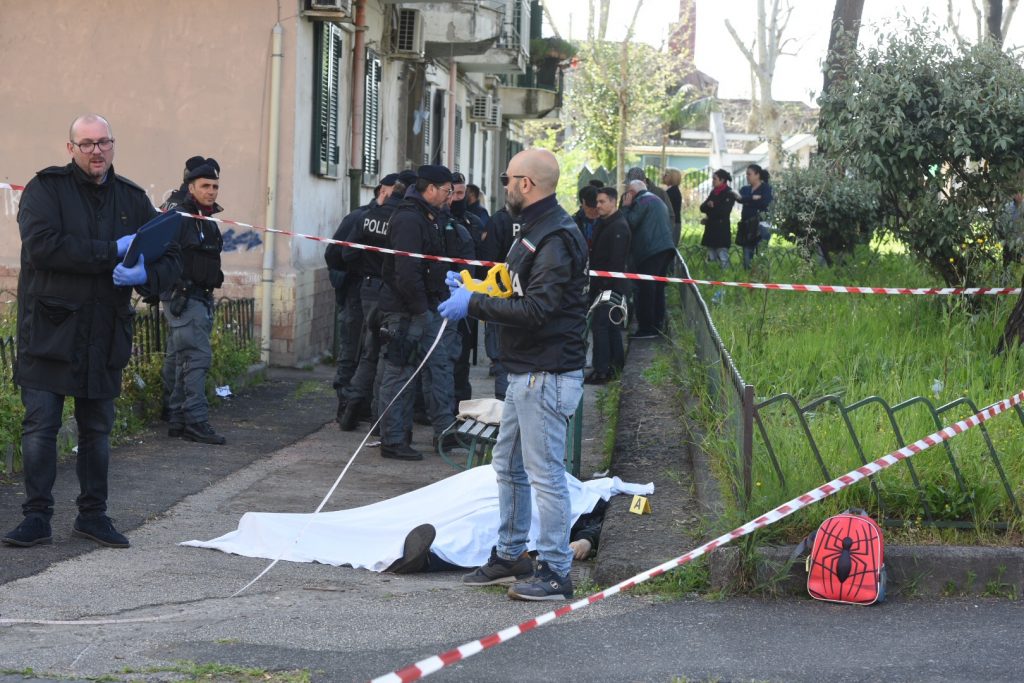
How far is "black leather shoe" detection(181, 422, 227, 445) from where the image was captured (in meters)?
9.50

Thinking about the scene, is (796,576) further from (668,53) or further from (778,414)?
(668,53)

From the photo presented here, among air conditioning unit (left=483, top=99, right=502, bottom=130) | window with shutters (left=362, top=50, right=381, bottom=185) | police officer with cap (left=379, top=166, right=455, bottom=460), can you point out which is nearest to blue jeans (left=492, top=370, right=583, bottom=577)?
police officer with cap (left=379, top=166, right=455, bottom=460)

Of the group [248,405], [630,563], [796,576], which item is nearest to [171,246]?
[630,563]

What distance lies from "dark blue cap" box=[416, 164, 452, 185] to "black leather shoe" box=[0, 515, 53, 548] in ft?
11.7

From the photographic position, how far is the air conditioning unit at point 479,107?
2789cm

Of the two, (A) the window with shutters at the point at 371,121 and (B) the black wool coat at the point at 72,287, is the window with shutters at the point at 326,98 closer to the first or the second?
(A) the window with shutters at the point at 371,121

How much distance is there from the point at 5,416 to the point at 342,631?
11.6 feet

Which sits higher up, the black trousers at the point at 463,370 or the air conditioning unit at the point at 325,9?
the air conditioning unit at the point at 325,9

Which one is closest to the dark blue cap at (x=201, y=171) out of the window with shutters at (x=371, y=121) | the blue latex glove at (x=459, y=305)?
the blue latex glove at (x=459, y=305)

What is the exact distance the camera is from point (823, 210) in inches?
537

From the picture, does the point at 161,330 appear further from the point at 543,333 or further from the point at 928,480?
the point at 928,480

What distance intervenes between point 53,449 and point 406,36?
40.6 feet

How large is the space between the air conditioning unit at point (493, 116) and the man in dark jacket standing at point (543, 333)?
2311 cm

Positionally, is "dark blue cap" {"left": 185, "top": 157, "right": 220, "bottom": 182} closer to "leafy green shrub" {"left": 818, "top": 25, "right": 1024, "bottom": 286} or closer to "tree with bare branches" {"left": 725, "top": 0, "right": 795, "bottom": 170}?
"leafy green shrub" {"left": 818, "top": 25, "right": 1024, "bottom": 286}
